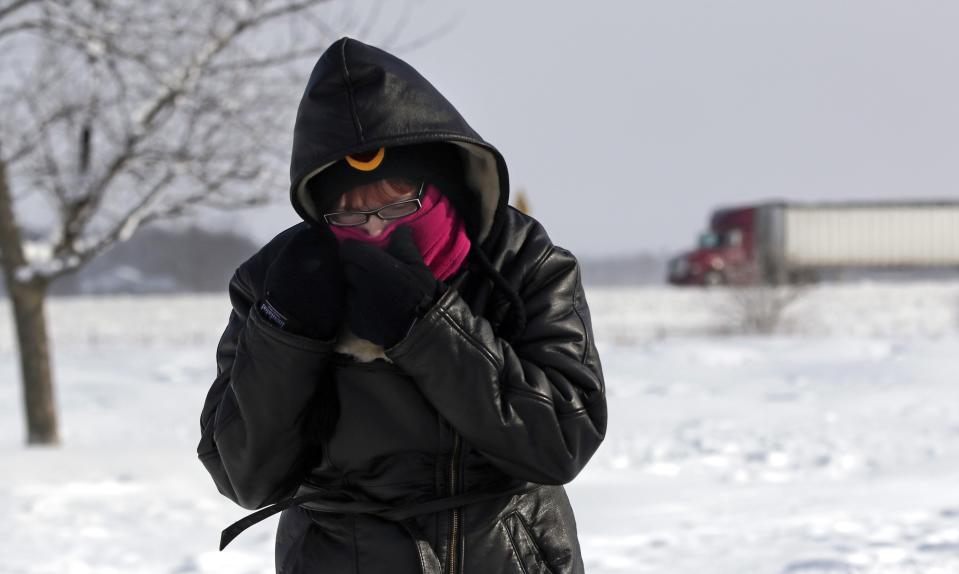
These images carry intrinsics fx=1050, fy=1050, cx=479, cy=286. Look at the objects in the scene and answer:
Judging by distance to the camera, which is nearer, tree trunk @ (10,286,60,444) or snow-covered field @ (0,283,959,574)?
snow-covered field @ (0,283,959,574)

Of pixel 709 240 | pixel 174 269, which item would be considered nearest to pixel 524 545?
pixel 709 240

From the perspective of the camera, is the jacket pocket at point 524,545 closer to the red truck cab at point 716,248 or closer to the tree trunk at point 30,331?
the tree trunk at point 30,331

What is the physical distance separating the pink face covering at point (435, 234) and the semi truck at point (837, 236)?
87.4 ft

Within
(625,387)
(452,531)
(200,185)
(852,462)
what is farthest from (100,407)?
(452,531)

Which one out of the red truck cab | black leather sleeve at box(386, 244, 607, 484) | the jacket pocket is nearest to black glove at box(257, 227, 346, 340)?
black leather sleeve at box(386, 244, 607, 484)

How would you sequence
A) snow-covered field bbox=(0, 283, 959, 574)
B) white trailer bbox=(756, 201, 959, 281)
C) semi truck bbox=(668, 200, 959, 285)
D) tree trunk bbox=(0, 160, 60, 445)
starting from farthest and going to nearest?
white trailer bbox=(756, 201, 959, 281), semi truck bbox=(668, 200, 959, 285), tree trunk bbox=(0, 160, 60, 445), snow-covered field bbox=(0, 283, 959, 574)

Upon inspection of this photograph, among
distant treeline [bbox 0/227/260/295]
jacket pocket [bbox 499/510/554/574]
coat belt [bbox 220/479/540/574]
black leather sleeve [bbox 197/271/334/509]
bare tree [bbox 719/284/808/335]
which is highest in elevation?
black leather sleeve [bbox 197/271/334/509]

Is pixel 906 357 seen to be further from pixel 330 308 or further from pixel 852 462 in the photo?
pixel 330 308

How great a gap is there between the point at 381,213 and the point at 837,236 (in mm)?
32180

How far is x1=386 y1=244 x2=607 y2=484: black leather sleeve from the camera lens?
5.13 feet

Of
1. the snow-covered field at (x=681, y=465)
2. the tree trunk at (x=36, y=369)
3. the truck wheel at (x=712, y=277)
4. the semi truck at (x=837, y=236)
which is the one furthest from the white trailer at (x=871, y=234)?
A: the tree trunk at (x=36, y=369)

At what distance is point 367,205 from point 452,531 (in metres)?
0.54

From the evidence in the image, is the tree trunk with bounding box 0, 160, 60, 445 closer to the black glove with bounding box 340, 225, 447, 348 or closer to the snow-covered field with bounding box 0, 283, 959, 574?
the snow-covered field with bounding box 0, 283, 959, 574

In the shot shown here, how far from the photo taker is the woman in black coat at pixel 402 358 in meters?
1.58
